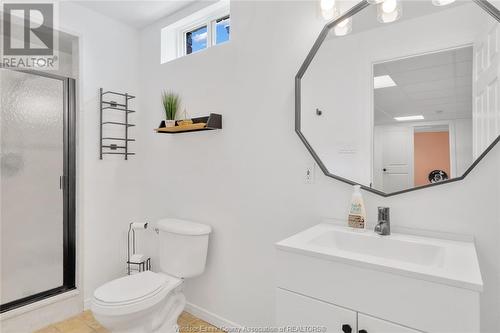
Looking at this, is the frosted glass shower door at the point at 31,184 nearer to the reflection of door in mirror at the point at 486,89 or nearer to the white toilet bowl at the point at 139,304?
the white toilet bowl at the point at 139,304

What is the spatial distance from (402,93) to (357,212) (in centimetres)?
60

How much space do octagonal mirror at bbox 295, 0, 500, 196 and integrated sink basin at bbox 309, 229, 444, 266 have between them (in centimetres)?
24

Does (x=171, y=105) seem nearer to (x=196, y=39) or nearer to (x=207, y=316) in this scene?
(x=196, y=39)

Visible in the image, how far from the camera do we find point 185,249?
2.09 m

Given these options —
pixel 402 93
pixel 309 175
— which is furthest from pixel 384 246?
pixel 402 93

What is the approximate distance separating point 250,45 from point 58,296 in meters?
2.31

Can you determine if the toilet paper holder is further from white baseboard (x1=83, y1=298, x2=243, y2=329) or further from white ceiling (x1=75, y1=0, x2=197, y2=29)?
white ceiling (x1=75, y1=0, x2=197, y2=29)

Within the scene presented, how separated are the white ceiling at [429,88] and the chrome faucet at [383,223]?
0.43 metres

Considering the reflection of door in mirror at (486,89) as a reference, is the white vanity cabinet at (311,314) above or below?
below

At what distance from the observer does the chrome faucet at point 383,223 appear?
1361mm

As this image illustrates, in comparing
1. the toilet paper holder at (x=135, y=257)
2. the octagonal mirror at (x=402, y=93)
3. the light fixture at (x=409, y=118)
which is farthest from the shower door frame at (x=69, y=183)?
the light fixture at (x=409, y=118)

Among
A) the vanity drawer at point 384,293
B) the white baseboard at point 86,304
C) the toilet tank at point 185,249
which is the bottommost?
the white baseboard at point 86,304

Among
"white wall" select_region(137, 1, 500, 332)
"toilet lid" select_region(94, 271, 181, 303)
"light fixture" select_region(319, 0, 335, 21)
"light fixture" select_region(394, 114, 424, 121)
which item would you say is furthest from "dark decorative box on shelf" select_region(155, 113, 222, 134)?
"light fixture" select_region(394, 114, 424, 121)

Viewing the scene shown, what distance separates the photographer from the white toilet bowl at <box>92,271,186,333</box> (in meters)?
1.65
